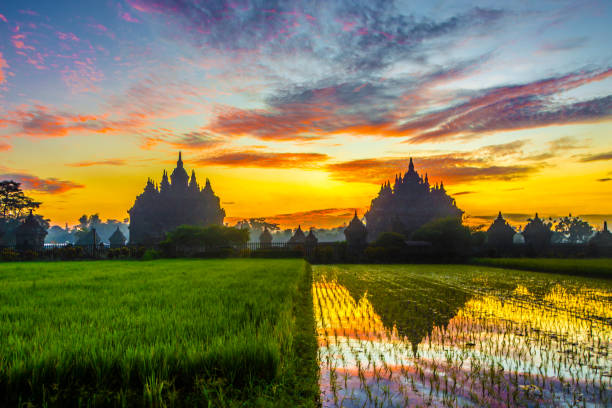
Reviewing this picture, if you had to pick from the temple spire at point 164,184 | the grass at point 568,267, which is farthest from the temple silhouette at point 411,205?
the temple spire at point 164,184

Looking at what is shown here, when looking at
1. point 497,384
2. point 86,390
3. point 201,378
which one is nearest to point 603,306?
point 497,384

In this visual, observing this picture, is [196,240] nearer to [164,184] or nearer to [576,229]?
[164,184]

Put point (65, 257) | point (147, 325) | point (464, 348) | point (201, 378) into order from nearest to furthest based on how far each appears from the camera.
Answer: point (201, 378)
point (147, 325)
point (464, 348)
point (65, 257)

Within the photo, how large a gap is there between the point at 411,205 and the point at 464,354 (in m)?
68.4

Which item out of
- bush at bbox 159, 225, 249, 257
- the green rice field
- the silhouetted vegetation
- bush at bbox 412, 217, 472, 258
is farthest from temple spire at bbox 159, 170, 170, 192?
the green rice field

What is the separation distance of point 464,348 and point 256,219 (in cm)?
11162

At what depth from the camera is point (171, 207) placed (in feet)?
236

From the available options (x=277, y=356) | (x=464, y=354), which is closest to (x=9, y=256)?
(x=277, y=356)

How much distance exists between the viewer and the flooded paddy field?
151 inches

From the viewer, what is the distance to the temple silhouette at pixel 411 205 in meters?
70.4

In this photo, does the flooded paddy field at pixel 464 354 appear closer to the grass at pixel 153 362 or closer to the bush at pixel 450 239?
the grass at pixel 153 362

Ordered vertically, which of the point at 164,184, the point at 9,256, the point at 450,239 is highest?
the point at 164,184

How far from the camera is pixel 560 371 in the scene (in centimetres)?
461

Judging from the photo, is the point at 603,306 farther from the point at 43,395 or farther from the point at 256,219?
the point at 256,219
